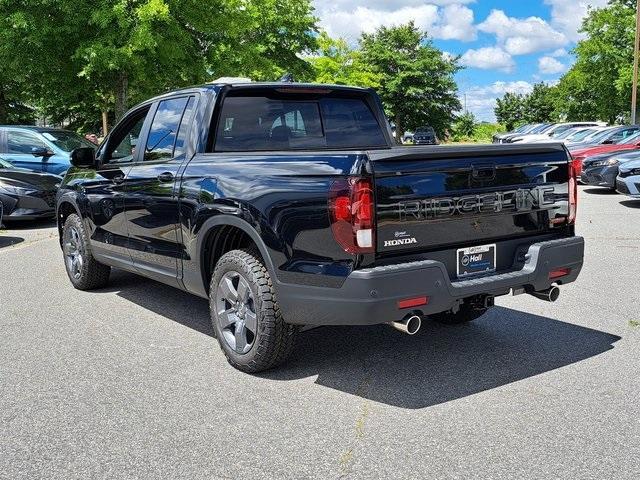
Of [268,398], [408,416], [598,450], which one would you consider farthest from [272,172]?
[598,450]

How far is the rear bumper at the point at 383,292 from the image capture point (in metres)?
3.53

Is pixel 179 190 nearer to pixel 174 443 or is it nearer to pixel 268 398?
pixel 268 398

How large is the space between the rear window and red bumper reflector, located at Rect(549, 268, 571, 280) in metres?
1.92

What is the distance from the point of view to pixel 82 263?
6578 mm

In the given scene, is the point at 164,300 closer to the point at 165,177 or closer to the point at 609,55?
the point at 165,177

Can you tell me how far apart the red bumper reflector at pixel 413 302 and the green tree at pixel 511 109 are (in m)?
101

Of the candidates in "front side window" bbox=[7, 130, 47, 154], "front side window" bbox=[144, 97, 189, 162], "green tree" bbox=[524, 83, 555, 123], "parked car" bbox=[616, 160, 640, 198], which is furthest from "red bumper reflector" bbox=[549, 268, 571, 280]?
"green tree" bbox=[524, 83, 555, 123]

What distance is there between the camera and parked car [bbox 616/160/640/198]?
12812 mm

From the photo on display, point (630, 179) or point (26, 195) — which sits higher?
point (26, 195)

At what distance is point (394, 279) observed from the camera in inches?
139

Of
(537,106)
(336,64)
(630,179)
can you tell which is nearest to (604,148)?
(630,179)

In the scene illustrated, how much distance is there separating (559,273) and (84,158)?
4330mm

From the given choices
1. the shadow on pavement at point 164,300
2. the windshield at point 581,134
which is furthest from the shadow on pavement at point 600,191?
the shadow on pavement at point 164,300

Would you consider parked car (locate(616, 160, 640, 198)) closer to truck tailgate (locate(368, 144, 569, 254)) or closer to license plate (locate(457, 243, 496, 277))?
truck tailgate (locate(368, 144, 569, 254))
